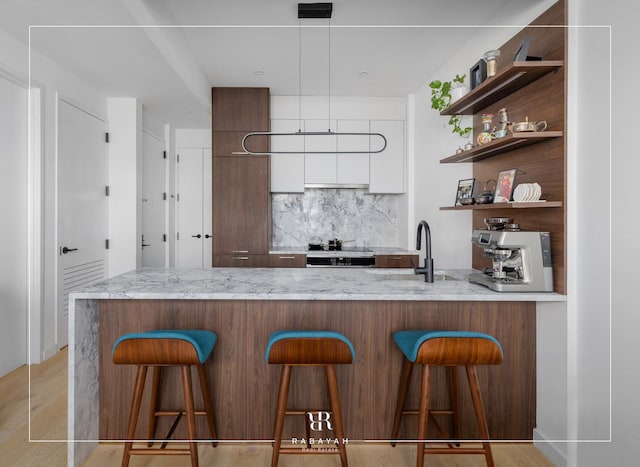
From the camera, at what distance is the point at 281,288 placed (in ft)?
6.60

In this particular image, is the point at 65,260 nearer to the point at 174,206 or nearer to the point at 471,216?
the point at 174,206

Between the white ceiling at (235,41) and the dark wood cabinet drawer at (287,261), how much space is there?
5.99 feet

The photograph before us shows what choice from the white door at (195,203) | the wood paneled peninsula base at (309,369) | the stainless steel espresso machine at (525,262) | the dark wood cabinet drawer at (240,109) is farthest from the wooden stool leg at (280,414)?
the white door at (195,203)

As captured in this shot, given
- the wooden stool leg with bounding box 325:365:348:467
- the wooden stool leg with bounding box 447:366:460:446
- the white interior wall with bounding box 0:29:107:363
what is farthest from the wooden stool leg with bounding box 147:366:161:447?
the white interior wall with bounding box 0:29:107:363

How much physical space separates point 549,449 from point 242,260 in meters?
3.23

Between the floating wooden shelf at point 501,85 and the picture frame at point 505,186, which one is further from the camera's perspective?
the picture frame at point 505,186

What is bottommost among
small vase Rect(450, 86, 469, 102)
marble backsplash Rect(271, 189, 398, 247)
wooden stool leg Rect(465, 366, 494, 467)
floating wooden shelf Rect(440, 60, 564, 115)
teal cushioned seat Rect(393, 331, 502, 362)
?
wooden stool leg Rect(465, 366, 494, 467)

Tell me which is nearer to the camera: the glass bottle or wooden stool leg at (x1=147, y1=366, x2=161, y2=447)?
wooden stool leg at (x1=147, y1=366, x2=161, y2=447)

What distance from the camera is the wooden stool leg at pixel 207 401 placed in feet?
6.29

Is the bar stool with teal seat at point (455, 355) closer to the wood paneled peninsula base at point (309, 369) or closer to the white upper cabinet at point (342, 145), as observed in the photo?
the wood paneled peninsula base at point (309, 369)

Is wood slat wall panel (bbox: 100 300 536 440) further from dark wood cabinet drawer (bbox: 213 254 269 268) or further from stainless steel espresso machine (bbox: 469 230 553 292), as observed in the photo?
dark wood cabinet drawer (bbox: 213 254 269 268)

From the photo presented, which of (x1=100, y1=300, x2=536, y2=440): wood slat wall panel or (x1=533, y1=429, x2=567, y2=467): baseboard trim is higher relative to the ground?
(x1=100, y1=300, x2=536, y2=440): wood slat wall panel

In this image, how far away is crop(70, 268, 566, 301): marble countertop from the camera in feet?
6.23

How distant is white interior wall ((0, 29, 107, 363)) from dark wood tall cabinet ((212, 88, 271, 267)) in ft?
4.87
